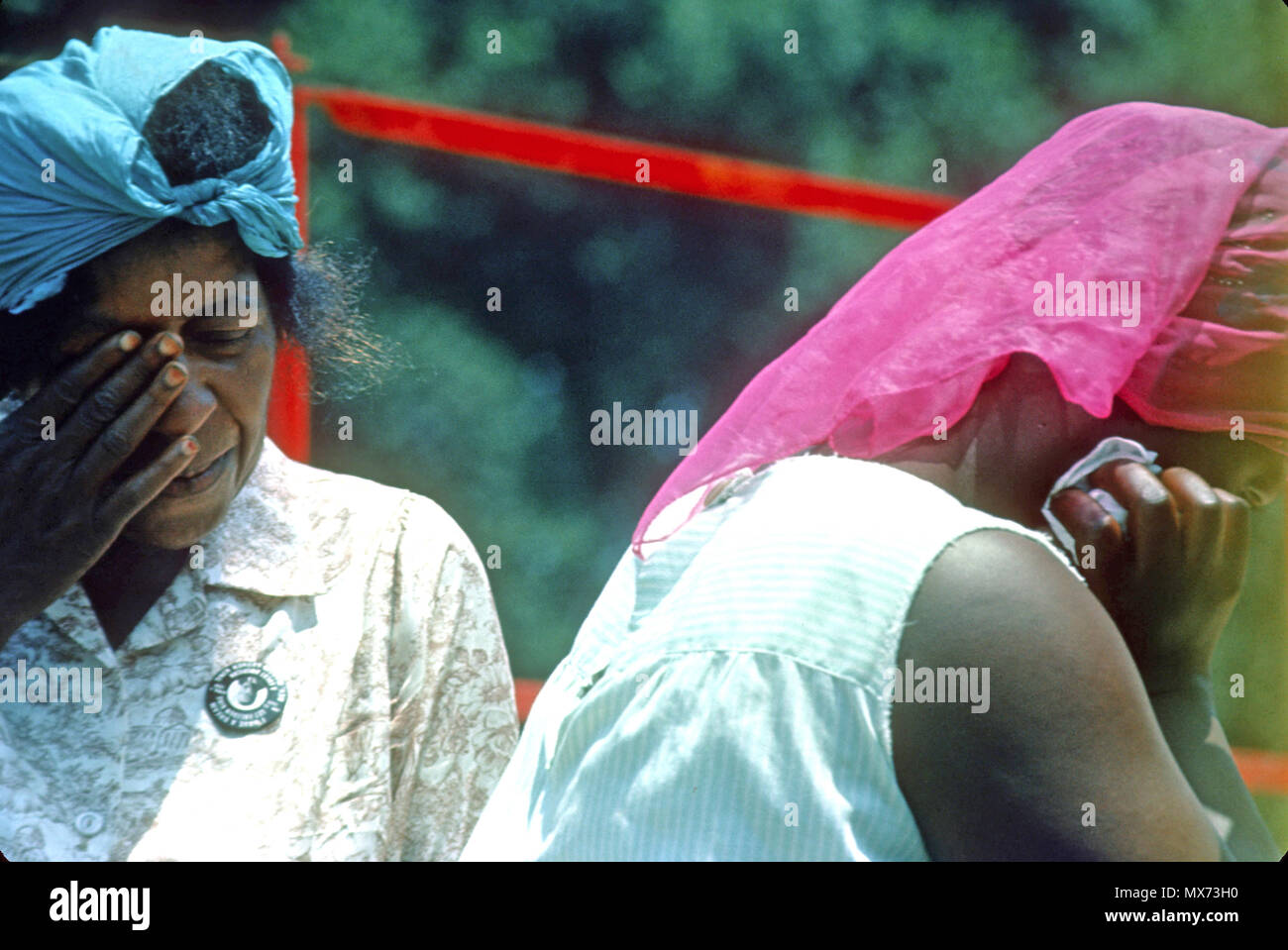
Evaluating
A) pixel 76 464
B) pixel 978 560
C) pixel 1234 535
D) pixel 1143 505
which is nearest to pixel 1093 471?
pixel 1143 505

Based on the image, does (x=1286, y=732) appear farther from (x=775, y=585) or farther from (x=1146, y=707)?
(x=775, y=585)

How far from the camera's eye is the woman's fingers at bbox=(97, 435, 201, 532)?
2.25m

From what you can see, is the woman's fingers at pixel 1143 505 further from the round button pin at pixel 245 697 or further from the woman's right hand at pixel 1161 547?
the round button pin at pixel 245 697

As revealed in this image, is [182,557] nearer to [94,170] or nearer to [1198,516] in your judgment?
[94,170]

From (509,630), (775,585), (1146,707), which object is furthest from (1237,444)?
(509,630)

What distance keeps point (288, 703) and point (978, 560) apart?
4.42 ft

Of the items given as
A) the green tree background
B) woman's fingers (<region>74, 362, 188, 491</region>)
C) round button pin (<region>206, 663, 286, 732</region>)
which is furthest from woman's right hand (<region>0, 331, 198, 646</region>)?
the green tree background

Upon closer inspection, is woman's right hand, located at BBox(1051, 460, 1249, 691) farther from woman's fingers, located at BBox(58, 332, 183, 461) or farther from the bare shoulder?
woman's fingers, located at BBox(58, 332, 183, 461)

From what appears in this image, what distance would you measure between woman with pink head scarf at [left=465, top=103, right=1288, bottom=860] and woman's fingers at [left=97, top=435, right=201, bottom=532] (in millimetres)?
881

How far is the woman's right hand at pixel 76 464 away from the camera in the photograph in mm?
2242

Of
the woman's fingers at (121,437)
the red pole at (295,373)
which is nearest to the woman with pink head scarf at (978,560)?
the woman's fingers at (121,437)

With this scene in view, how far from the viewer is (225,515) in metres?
2.45

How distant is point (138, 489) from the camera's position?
225 centimetres

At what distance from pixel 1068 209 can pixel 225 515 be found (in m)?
1.48
